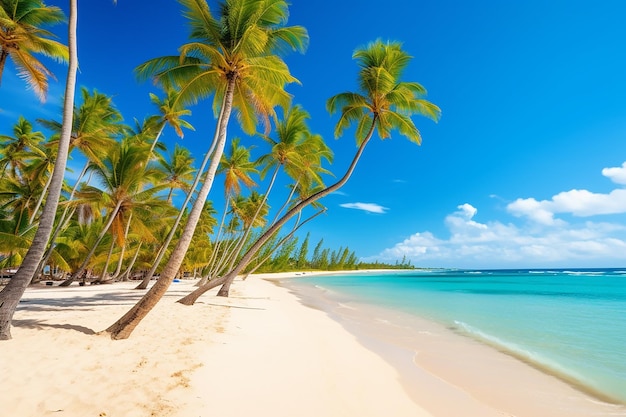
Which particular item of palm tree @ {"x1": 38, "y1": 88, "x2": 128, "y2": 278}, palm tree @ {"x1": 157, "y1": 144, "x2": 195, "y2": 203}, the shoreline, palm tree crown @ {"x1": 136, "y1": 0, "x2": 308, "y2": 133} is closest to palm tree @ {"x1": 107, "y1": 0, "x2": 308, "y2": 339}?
palm tree crown @ {"x1": 136, "y1": 0, "x2": 308, "y2": 133}

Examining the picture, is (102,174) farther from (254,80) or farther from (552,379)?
(552,379)

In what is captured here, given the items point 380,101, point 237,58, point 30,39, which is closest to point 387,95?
point 380,101

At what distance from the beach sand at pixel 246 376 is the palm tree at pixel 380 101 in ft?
16.2

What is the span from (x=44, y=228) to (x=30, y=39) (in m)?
7.61

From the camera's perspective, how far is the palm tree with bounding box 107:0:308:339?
836 cm

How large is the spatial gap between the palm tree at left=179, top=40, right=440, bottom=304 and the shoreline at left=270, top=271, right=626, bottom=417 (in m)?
4.64

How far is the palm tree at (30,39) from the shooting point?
369 inches

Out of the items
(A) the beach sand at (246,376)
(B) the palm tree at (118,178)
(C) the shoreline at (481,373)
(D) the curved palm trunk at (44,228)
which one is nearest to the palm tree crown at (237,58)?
(D) the curved palm trunk at (44,228)

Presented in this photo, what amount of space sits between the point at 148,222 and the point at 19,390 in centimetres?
1838

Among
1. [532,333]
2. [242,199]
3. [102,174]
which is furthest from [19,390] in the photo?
[242,199]

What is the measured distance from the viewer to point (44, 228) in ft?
19.2

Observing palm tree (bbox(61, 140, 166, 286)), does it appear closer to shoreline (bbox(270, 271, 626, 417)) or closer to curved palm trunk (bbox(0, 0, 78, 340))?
curved palm trunk (bbox(0, 0, 78, 340))

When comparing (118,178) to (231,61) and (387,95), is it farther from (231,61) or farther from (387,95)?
(387,95)

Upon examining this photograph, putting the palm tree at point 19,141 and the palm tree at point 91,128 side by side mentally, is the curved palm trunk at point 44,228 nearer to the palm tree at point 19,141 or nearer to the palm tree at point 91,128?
the palm tree at point 91,128
